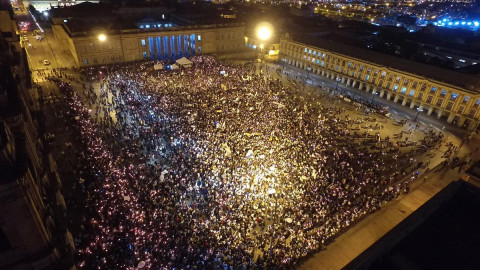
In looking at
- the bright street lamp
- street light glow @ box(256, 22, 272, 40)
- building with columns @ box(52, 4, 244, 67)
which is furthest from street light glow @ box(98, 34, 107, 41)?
street light glow @ box(256, 22, 272, 40)

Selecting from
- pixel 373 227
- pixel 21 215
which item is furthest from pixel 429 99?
pixel 21 215

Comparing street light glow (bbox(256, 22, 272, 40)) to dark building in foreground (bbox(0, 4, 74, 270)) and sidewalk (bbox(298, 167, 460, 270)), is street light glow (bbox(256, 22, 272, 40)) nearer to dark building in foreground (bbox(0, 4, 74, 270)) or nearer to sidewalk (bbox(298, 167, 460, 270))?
sidewalk (bbox(298, 167, 460, 270))

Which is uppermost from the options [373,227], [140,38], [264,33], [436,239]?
[264,33]

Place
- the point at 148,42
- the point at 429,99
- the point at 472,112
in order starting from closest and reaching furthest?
the point at 472,112 < the point at 429,99 < the point at 148,42

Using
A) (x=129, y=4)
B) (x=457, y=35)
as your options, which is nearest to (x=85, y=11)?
(x=129, y=4)

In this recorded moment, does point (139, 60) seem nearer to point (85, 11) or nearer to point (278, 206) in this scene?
point (85, 11)

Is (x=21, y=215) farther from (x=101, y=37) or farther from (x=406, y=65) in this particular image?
(x=406, y=65)
